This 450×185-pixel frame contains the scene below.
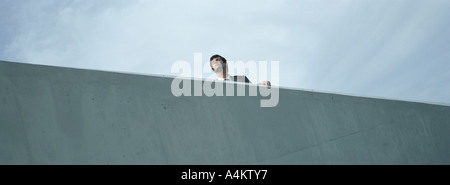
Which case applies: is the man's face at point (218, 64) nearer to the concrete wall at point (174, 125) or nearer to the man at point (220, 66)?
the man at point (220, 66)

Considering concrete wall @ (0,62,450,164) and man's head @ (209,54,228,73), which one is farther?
man's head @ (209,54,228,73)

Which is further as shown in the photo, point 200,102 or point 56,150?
point 200,102

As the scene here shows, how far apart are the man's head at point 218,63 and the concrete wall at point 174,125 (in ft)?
4.19

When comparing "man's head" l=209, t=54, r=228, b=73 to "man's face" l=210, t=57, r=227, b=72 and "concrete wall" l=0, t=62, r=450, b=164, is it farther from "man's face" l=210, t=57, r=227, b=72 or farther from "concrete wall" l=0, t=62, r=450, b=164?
"concrete wall" l=0, t=62, r=450, b=164

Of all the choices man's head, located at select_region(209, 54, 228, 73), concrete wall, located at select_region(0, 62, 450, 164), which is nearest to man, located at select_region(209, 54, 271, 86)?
man's head, located at select_region(209, 54, 228, 73)

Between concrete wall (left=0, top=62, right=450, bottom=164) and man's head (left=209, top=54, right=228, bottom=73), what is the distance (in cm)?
128

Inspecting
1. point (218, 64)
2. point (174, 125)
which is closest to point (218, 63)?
point (218, 64)

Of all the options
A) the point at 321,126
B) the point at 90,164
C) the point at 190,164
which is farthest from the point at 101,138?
the point at 321,126

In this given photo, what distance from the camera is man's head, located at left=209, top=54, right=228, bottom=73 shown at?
5.26 m

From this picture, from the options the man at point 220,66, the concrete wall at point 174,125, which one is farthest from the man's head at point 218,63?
the concrete wall at point 174,125

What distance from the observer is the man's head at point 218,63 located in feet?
17.3

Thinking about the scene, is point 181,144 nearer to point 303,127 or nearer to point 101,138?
point 101,138

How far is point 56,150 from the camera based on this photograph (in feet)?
10.4

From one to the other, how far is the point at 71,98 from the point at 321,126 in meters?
2.97
